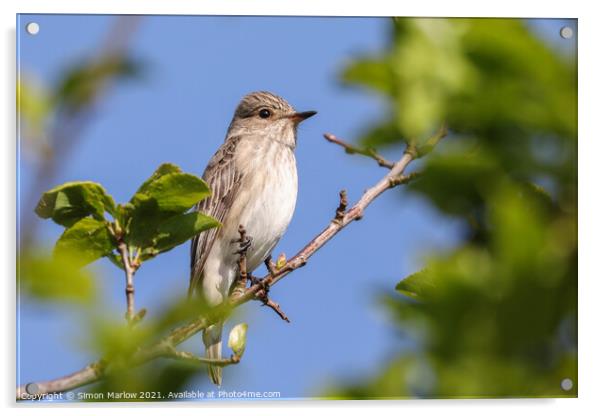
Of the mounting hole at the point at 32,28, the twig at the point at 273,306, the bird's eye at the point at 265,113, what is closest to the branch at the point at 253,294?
the twig at the point at 273,306

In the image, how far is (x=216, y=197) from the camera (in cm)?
428

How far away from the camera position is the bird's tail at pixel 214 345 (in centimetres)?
317

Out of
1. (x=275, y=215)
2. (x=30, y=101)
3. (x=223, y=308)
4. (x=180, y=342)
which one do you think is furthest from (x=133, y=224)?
(x=275, y=215)

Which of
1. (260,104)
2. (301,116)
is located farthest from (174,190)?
(260,104)

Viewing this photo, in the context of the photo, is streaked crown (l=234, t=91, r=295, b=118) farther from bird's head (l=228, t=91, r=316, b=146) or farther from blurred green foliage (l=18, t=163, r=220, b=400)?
blurred green foliage (l=18, t=163, r=220, b=400)

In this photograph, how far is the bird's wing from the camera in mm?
4078

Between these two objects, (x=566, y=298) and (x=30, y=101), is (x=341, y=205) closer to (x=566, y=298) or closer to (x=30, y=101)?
(x=30, y=101)

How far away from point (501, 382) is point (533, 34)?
1.47 ft

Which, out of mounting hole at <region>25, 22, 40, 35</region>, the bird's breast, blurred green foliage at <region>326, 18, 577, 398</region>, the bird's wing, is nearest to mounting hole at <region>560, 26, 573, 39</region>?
the bird's breast

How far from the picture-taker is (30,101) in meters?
1.62

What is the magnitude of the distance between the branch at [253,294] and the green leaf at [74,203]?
1.29 feet

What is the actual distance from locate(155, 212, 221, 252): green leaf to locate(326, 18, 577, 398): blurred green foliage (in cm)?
112

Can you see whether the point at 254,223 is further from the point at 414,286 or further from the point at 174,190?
the point at 414,286

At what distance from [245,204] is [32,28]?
1451 mm
